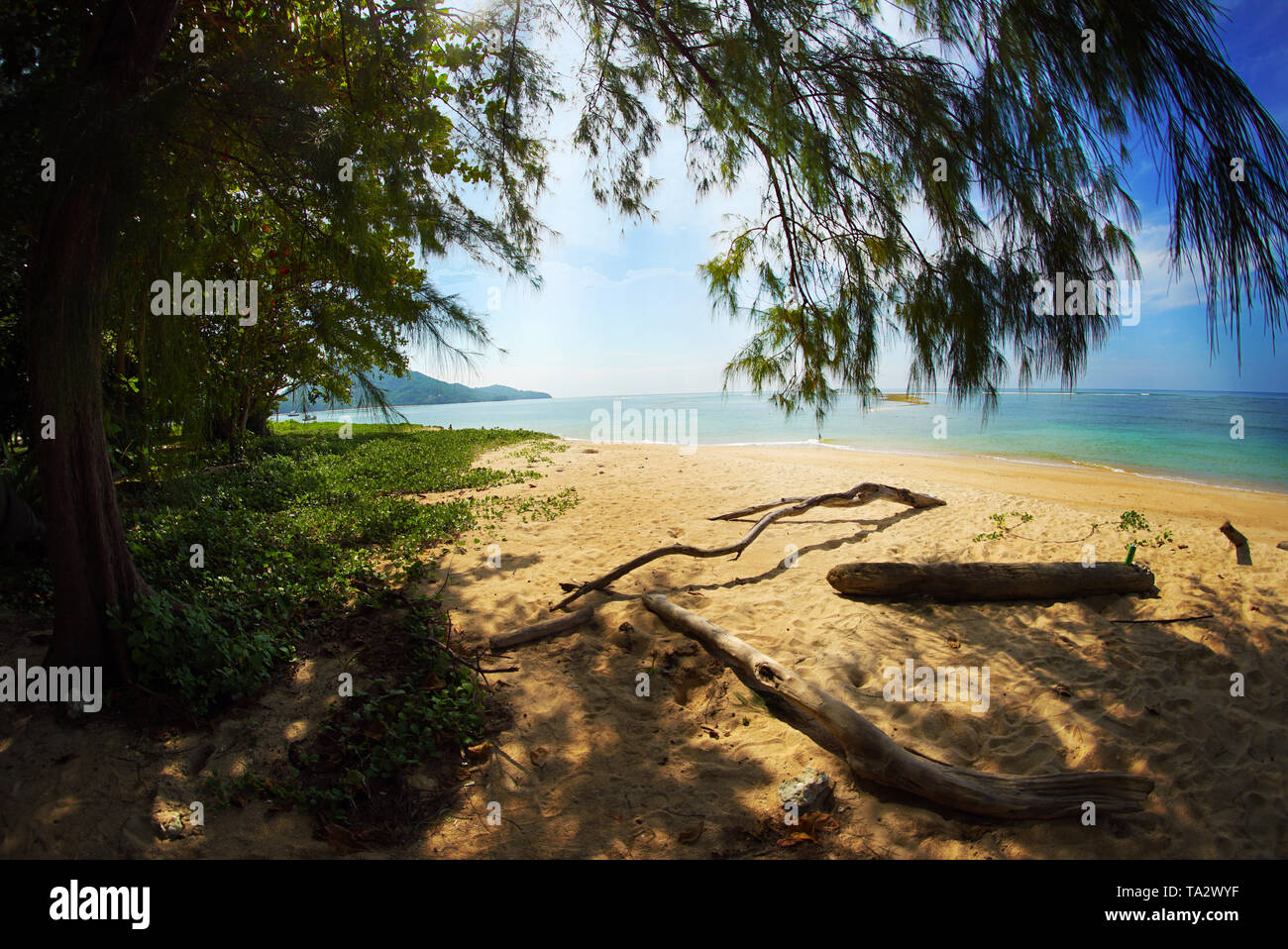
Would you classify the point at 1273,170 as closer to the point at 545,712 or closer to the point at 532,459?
the point at 545,712

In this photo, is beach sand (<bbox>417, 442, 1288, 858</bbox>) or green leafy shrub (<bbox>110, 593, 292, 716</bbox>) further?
green leafy shrub (<bbox>110, 593, 292, 716</bbox>)

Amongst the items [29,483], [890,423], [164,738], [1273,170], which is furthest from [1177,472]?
[29,483]

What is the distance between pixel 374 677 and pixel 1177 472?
19065mm

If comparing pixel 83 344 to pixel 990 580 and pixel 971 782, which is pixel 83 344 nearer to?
pixel 971 782

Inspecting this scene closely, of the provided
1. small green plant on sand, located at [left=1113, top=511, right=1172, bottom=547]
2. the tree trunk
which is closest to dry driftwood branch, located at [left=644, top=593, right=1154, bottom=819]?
the tree trunk

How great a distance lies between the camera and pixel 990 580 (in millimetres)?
4812

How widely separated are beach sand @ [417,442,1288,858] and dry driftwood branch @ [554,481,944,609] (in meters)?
0.16

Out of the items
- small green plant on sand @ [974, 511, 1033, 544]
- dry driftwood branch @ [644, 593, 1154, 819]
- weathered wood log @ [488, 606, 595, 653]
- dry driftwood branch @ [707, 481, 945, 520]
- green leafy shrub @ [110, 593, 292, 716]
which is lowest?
dry driftwood branch @ [644, 593, 1154, 819]

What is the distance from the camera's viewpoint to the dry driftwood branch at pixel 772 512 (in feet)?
16.5

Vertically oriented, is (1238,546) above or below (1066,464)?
below

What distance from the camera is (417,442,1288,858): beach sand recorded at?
245 cm

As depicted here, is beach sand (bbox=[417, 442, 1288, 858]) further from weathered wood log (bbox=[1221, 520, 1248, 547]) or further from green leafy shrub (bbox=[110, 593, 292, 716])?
green leafy shrub (bbox=[110, 593, 292, 716])

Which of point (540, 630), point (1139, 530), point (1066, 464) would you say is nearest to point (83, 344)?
point (540, 630)

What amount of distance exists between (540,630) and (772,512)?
3.70 meters
